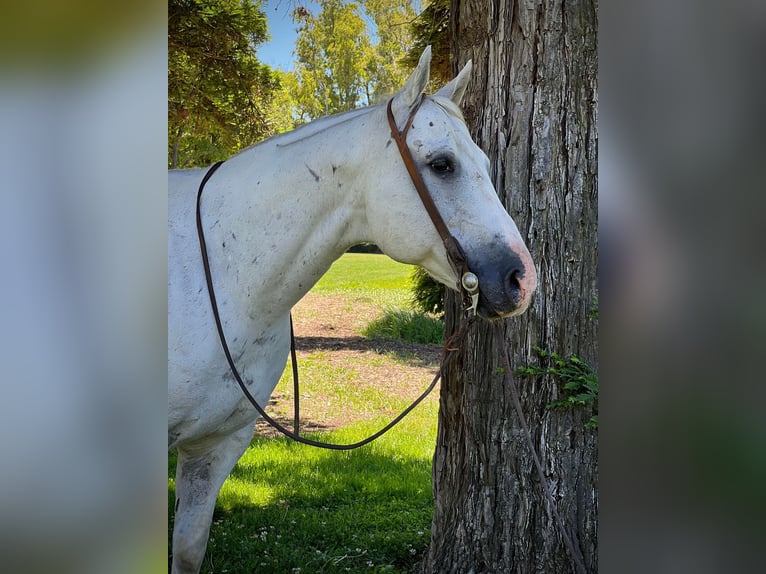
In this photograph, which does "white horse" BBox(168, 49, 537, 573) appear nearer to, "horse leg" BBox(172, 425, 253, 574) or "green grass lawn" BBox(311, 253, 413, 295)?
"horse leg" BBox(172, 425, 253, 574)

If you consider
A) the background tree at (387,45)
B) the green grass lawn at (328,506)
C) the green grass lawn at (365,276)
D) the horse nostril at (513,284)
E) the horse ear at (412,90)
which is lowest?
the green grass lawn at (328,506)

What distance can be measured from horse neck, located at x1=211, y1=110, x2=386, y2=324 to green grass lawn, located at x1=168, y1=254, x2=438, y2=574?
180cm

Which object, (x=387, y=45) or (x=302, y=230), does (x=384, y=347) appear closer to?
(x=302, y=230)

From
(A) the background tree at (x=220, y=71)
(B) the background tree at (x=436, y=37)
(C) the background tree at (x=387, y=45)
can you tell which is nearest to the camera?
(A) the background tree at (x=220, y=71)

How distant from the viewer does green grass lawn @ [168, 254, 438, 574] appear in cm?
354

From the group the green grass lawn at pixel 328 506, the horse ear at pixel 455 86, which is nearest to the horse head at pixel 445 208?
the horse ear at pixel 455 86

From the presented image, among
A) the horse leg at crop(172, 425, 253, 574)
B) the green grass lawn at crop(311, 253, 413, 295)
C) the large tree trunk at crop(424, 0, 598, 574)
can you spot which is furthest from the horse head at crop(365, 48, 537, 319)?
the green grass lawn at crop(311, 253, 413, 295)

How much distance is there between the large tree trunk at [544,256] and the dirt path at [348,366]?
12.8 feet

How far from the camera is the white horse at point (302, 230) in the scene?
2137 millimetres

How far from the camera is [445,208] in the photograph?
7.05 feet

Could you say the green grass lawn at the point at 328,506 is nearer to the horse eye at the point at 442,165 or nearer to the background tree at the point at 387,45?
Result: the horse eye at the point at 442,165

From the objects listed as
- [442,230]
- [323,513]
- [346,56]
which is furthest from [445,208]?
[346,56]
